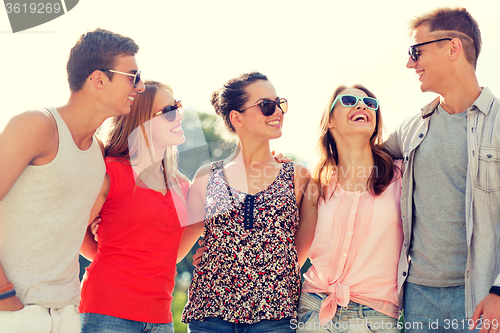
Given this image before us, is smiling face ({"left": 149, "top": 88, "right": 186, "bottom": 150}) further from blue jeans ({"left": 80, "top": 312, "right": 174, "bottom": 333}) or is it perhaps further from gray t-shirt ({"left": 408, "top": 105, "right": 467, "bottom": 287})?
gray t-shirt ({"left": 408, "top": 105, "right": 467, "bottom": 287})

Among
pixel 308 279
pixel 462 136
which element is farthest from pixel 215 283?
pixel 462 136

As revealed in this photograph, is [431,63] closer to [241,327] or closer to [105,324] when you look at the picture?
[241,327]

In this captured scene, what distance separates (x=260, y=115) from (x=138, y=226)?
1.63 metres

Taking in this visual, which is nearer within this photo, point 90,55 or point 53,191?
point 53,191

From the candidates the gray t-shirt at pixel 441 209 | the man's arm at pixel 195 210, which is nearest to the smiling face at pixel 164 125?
the man's arm at pixel 195 210

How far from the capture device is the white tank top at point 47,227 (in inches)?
115

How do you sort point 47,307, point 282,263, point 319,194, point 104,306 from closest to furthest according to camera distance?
point 47,307 → point 104,306 → point 282,263 → point 319,194

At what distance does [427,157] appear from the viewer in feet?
12.6

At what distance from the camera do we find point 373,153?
4.25 metres

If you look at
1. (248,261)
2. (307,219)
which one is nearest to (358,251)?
(307,219)

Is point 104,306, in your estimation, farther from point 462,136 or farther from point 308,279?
point 462,136

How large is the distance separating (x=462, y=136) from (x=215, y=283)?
2.47 m

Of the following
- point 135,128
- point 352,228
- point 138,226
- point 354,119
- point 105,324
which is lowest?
point 105,324

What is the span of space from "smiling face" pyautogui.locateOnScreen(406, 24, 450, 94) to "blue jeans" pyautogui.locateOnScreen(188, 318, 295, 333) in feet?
8.21
